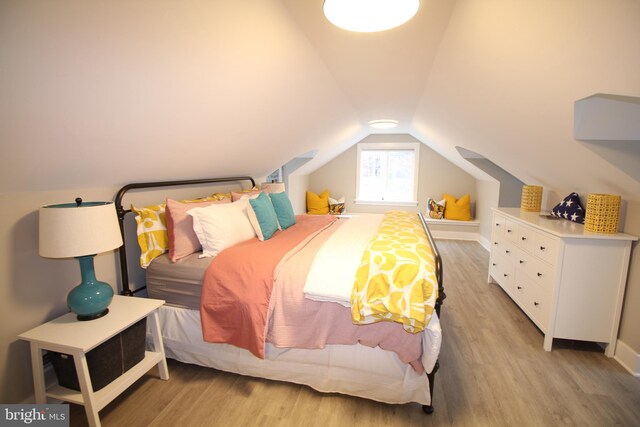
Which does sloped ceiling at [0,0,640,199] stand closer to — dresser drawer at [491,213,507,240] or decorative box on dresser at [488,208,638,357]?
decorative box on dresser at [488,208,638,357]

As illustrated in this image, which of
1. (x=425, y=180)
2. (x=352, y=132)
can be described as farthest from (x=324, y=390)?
(x=425, y=180)

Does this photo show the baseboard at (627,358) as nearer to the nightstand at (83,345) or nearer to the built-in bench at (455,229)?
the nightstand at (83,345)

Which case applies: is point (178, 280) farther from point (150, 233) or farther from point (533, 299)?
point (533, 299)

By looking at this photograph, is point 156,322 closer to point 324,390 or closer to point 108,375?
point 108,375

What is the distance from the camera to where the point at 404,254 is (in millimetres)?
1721

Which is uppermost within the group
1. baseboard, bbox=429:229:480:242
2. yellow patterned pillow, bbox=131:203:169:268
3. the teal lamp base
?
yellow patterned pillow, bbox=131:203:169:268

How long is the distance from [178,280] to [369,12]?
6.09ft

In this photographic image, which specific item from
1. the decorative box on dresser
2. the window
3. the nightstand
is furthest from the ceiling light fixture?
the window

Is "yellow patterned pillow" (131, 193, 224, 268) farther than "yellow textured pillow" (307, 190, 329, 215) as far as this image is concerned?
No

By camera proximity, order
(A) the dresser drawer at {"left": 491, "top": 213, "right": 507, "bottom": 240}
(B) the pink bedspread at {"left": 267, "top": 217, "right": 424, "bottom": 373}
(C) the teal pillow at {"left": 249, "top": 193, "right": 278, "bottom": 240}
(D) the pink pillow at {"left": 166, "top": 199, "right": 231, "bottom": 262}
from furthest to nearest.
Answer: (A) the dresser drawer at {"left": 491, "top": 213, "right": 507, "bottom": 240} → (C) the teal pillow at {"left": 249, "top": 193, "right": 278, "bottom": 240} → (D) the pink pillow at {"left": 166, "top": 199, "right": 231, "bottom": 262} → (B) the pink bedspread at {"left": 267, "top": 217, "right": 424, "bottom": 373}

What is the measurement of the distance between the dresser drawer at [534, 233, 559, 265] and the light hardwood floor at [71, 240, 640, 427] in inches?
26.4

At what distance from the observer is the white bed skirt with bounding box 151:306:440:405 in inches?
64.1

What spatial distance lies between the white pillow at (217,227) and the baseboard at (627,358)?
9.22ft

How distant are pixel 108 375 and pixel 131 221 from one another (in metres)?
1.06
